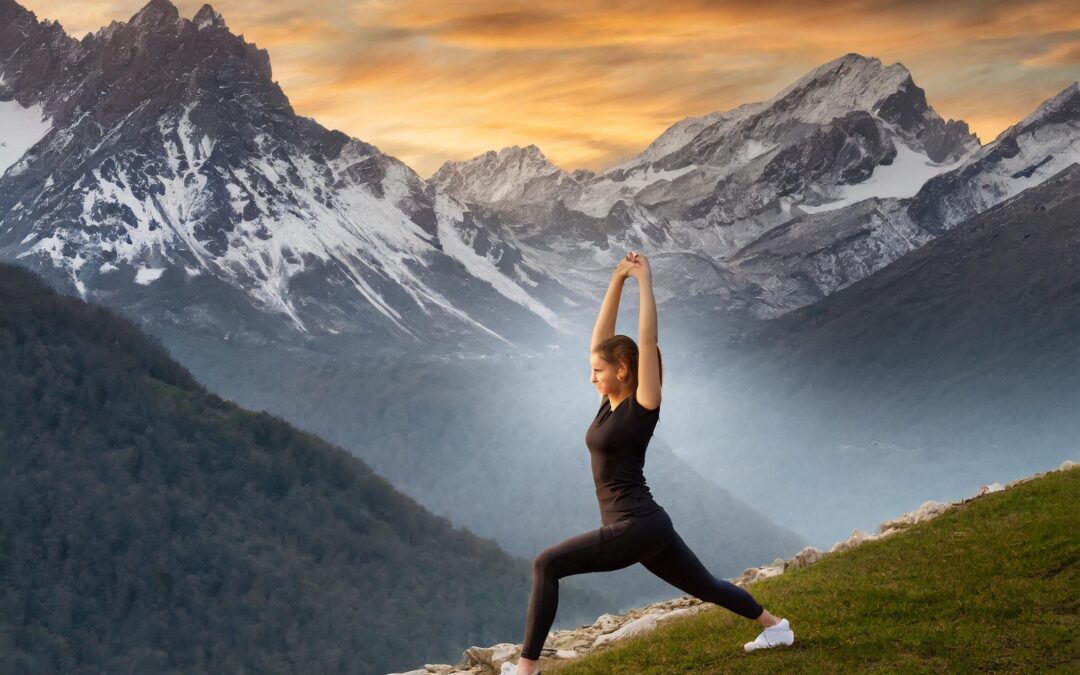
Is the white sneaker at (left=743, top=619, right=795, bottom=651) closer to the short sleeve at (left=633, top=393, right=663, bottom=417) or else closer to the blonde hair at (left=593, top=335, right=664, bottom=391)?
the short sleeve at (left=633, top=393, right=663, bottom=417)

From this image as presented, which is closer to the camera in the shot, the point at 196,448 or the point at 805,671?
the point at 805,671

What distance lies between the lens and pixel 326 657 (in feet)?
567

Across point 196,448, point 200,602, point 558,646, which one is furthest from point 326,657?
point 558,646

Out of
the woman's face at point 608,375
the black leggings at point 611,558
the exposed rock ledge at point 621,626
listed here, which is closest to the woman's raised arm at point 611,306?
the woman's face at point 608,375

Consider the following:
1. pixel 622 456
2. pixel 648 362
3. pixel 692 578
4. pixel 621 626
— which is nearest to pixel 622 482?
pixel 622 456

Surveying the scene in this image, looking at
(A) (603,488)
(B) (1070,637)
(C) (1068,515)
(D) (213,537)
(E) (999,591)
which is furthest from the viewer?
(D) (213,537)

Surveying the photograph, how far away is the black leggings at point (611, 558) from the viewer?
14141mm

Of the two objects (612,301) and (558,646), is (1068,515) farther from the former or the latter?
(612,301)

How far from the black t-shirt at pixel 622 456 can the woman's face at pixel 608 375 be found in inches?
6.9

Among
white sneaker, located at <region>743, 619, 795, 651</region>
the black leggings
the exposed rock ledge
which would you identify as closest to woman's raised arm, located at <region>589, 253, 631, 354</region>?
the black leggings

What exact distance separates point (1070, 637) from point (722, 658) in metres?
4.34

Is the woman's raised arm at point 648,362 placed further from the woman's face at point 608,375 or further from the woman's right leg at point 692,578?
the woman's right leg at point 692,578

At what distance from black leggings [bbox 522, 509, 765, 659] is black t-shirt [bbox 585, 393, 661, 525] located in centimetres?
16

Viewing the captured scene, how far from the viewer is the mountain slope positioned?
164 m
